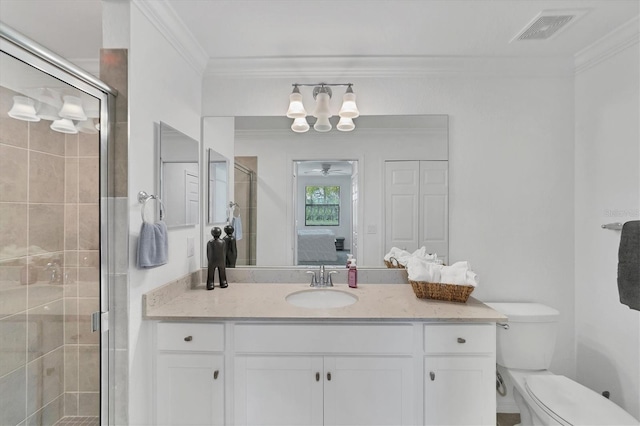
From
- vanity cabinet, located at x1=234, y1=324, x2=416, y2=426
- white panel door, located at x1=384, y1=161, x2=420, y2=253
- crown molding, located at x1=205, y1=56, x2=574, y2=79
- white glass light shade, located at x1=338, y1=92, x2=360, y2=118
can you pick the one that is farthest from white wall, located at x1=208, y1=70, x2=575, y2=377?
vanity cabinet, located at x1=234, y1=324, x2=416, y2=426

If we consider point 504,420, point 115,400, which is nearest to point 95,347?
point 115,400

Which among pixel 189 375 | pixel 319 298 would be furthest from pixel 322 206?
pixel 189 375

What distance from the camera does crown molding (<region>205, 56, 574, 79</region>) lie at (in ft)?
6.88

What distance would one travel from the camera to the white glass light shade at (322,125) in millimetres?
2127

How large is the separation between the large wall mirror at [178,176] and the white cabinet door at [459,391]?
5.12 feet

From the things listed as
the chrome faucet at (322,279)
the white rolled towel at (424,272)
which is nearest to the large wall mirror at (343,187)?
the chrome faucet at (322,279)

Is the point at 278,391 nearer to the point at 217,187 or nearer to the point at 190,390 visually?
the point at 190,390

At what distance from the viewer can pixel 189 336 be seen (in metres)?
1.57

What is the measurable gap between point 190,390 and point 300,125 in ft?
5.45

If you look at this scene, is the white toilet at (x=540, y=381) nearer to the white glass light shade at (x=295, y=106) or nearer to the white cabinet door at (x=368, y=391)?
the white cabinet door at (x=368, y=391)

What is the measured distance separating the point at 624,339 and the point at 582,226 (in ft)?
2.27

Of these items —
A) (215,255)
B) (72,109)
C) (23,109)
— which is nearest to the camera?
(23,109)

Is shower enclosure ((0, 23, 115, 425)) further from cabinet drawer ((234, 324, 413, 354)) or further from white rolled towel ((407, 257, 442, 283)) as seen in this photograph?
white rolled towel ((407, 257, 442, 283))

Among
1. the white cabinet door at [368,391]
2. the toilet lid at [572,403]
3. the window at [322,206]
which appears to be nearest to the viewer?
the toilet lid at [572,403]
